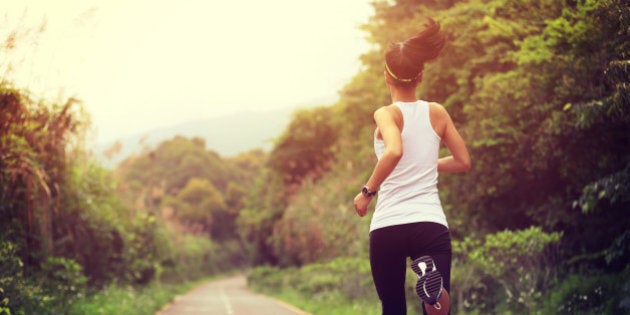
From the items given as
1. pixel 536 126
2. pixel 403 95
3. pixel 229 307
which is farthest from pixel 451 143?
pixel 229 307

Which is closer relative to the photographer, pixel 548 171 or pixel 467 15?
pixel 548 171

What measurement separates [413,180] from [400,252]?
1.05 feet

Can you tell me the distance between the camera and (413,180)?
3100mm

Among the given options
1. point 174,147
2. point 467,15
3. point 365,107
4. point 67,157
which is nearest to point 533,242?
point 467,15

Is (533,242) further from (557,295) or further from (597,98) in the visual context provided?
(597,98)

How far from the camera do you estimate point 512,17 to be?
11.2 metres

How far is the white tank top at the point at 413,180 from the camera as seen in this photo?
10.1ft

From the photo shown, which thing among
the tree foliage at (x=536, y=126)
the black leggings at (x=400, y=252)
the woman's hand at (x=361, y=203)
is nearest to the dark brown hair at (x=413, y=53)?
→ the woman's hand at (x=361, y=203)

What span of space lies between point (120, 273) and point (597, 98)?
14.1 meters

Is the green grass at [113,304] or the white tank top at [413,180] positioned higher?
the white tank top at [413,180]

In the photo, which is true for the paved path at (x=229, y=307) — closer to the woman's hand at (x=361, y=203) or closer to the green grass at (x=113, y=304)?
the green grass at (x=113, y=304)

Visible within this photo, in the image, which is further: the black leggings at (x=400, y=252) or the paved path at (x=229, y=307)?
the paved path at (x=229, y=307)

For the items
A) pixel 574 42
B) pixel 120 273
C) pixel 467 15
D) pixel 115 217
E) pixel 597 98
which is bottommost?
pixel 120 273

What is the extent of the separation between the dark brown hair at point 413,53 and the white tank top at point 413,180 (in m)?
0.14
